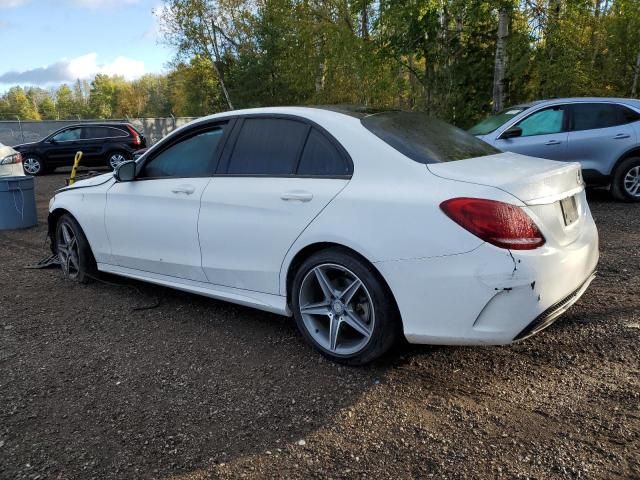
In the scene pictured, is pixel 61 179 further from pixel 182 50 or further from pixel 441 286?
pixel 182 50

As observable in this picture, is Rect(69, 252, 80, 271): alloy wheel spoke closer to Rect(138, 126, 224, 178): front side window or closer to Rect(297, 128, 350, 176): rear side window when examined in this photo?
Rect(138, 126, 224, 178): front side window

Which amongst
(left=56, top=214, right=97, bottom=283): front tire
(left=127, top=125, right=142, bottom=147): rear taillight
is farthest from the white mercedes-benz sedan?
(left=127, top=125, right=142, bottom=147): rear taillight

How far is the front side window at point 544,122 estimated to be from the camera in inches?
338

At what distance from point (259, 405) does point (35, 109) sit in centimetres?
13425

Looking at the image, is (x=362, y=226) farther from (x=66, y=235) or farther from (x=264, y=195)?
(x=66, y=235)

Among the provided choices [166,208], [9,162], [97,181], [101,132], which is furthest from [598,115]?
[101,132]

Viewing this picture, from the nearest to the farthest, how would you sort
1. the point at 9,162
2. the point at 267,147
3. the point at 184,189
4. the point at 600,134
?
the point at 267,147 → the point at 184,189 → the point at 600,134 → the point at 9,162

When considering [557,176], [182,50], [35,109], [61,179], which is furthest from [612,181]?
[35,109]

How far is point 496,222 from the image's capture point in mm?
2760

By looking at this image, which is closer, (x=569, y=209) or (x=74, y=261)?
(x=569, y=209)

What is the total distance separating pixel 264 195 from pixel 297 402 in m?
1.35

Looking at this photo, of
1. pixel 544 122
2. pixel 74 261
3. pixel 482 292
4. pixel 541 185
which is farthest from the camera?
pixel 544 122

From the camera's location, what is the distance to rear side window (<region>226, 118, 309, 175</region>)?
3.66 m

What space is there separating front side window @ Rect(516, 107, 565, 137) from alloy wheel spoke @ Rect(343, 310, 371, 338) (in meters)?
6.50
